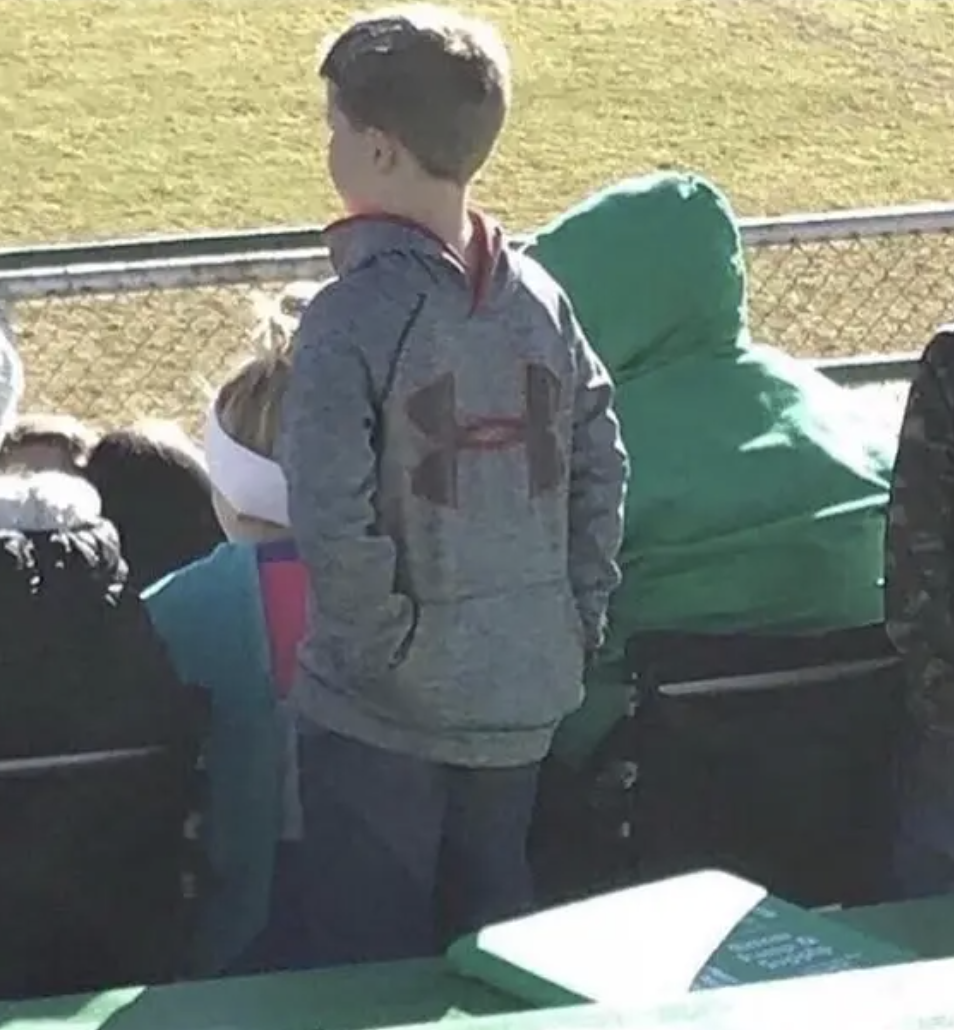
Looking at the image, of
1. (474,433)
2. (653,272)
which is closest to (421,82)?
(474,433)

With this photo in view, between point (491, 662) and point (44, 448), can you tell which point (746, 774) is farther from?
point (44, 448)

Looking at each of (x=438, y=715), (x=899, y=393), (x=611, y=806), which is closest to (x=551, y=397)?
(x=438, y=715)

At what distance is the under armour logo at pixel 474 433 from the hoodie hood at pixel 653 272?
1.09ft

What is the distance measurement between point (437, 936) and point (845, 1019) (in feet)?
4.39

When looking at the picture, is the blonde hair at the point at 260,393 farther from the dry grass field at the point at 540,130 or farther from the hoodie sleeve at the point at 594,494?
the dry grass field at the point at 540,130

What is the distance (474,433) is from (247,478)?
35cm

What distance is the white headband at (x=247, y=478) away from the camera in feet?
10.2

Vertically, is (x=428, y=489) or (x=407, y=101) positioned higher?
(x=407, y=101)

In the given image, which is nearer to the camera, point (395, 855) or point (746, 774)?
point (395, 855)

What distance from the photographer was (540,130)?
10383mm

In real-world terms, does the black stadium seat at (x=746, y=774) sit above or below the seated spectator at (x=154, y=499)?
below

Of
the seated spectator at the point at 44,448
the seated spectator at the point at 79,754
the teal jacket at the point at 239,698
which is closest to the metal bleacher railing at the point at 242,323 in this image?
the seated spectator at the point at 44,448

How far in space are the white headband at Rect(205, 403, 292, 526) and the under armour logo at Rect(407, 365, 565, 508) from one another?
0.86ft

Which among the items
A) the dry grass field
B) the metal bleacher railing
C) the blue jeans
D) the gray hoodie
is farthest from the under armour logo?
the dry grass field
